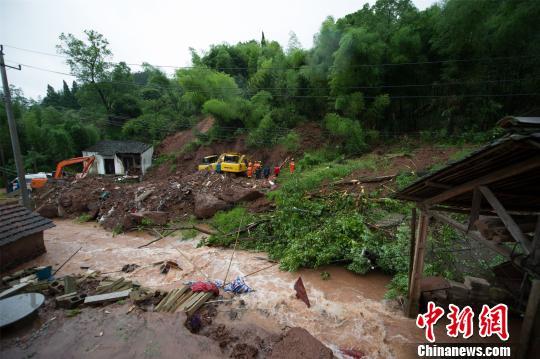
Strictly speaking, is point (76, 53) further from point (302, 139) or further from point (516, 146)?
point (516, 146)

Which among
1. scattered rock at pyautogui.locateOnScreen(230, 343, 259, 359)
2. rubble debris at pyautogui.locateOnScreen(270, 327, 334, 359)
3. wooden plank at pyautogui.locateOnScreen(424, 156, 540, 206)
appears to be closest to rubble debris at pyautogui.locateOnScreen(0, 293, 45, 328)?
scattered rock at pyautogui.locateOnScreen(230, 343, 259, 359)

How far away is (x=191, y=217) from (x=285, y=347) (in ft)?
30.5

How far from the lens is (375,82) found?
16.4 m

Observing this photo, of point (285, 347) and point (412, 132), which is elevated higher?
point (412, 132)

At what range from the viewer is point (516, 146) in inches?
86.5

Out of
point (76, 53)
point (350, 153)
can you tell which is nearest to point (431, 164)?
point (350, 153)

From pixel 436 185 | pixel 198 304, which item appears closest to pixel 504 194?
pixel 436 185

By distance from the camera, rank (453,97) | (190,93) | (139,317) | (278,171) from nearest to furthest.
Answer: (139,317) < (453,97) < (278,171) < (190,93)

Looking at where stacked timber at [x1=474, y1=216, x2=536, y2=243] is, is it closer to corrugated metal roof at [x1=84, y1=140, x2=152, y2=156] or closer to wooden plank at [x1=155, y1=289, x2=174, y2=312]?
wooden plank at [x1=155, y1=289, x2=174, y2=312]

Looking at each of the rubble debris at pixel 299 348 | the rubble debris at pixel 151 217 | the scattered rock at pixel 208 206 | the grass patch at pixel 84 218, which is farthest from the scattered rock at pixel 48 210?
the rubble debris at pixel 299 348

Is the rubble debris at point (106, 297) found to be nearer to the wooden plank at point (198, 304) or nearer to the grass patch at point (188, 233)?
the wooden plank at point (198, 304)

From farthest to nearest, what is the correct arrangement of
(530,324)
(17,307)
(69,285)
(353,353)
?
1. (69,285)
2. (17,307)
3. (353,353)
4. (530,324)

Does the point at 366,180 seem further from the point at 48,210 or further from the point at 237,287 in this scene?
the point at 48,210

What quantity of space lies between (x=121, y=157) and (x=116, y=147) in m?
1.40
